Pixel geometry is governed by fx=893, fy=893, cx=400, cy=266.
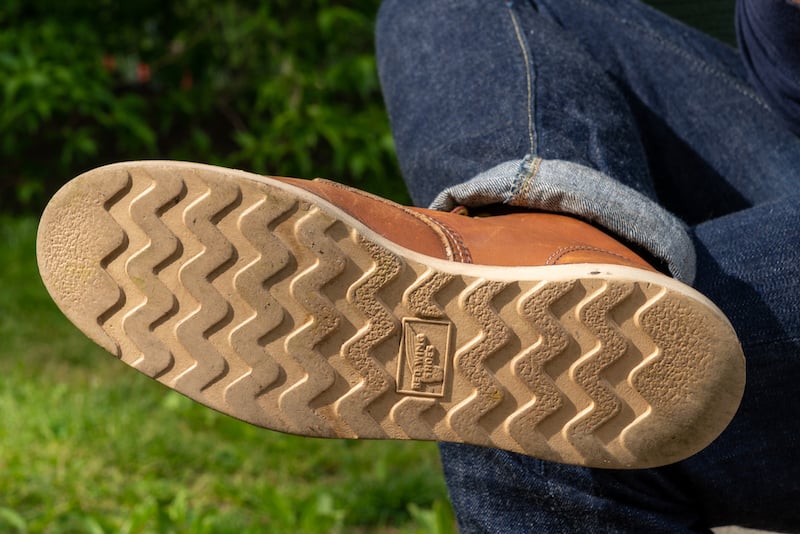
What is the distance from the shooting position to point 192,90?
3805 mm

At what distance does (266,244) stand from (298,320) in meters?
0.08

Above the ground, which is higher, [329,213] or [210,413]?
[329,213]

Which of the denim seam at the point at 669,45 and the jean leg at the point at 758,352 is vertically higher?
the denim seam at the point at 669,45

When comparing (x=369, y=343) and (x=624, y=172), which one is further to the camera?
(x=624, y=172)

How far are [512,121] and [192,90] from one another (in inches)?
118

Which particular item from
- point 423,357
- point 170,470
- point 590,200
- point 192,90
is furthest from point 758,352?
point 192,90

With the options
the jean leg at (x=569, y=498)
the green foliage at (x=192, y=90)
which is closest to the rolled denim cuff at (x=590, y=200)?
the jean leg at (x=569, y=498)

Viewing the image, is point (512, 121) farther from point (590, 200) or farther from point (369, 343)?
point (369, 343)

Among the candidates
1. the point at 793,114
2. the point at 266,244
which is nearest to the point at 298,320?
the point at 266,244

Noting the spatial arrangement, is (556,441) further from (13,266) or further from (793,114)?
→ (13,266)

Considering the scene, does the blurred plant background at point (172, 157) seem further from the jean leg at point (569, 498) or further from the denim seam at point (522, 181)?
the denim seam at point (522, 181)

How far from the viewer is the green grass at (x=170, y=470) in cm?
147

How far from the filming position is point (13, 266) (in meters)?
3.17

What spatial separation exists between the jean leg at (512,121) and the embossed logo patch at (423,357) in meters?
0.19
